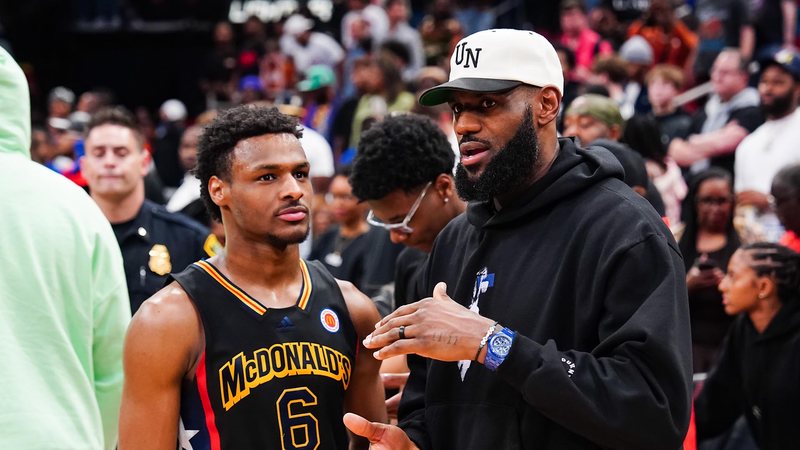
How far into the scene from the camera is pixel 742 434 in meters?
6.54

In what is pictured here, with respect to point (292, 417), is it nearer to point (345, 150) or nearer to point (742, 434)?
point (742, 434)

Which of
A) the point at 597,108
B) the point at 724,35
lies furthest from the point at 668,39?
the point at 597,108

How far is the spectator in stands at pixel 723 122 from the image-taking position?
9.52 metres

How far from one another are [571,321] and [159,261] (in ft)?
10.9

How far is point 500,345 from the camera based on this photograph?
304 cm

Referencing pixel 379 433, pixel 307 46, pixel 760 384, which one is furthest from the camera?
pixel 307 46

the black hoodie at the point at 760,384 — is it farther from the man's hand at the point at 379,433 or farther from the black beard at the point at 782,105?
the black beard at the point at 782,105

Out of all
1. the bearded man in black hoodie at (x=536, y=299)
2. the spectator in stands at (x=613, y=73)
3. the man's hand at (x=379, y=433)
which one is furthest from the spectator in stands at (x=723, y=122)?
the man's hand at (x=379, y=433)

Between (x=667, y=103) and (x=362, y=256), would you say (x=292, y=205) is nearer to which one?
(x=362, y=256)

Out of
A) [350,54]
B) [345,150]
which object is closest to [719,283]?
[345,150]

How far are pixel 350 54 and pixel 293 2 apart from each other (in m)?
3.53

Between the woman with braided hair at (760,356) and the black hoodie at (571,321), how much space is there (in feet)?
9.11

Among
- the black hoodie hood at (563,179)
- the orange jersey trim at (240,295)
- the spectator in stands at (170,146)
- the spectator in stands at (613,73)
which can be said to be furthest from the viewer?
the spectator in stands at (170,146)

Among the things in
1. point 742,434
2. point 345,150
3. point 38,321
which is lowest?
point 742,434
